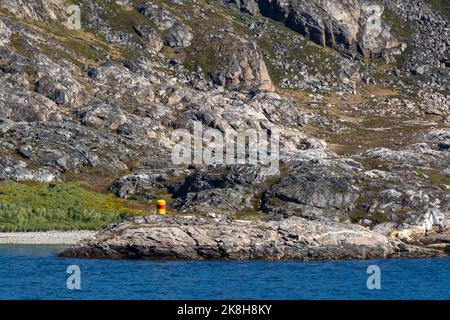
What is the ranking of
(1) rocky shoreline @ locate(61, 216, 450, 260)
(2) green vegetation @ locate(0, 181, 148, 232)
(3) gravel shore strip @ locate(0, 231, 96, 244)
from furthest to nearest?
(2) green vegetation @ locate(0, 181, 148, 232) → (3) gravel shore strip @ locate(0, 231, 96, 244) → (1) rocky shoreline @ locate(61, 216, 450, 260)

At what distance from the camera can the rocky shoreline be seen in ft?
343

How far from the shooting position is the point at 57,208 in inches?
5748

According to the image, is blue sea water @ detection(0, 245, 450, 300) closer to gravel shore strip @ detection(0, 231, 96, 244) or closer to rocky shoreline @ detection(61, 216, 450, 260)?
rocky shoreline @ detection(61, 216, 450, 260)

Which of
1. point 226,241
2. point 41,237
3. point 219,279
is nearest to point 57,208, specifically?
point 41,237

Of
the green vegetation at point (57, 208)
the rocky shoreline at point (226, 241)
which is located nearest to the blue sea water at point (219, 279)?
the rocky shoreline at point (226, 241)

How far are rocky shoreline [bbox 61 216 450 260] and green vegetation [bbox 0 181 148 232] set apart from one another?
27282mm

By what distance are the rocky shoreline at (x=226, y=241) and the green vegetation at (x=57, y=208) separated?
2728 centimetres

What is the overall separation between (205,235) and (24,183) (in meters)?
71.1

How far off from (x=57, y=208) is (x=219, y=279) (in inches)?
2497

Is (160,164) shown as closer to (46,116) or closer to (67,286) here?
(46,116)

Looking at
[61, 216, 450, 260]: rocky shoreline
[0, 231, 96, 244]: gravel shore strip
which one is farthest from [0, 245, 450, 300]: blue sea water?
[0, 231, 96, 244]: gravel shore strip

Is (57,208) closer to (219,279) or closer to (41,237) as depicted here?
(41,237)

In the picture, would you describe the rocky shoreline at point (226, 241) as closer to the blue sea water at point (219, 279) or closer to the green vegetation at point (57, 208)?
the blue sea water at point (219, 279)
